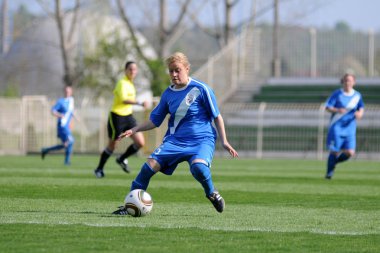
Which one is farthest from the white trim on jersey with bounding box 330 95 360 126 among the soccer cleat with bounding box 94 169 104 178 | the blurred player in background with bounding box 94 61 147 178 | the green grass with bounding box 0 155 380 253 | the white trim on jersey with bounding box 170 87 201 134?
the white trim on jersey with bounding box 170 87 201 134

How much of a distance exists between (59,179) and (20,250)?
9323 millimetres

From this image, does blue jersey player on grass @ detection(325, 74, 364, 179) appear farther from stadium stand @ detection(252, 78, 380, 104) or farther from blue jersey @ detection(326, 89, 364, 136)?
stadium stand @ detection(252, 78, 380, 104)

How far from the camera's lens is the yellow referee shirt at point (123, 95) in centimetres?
1794

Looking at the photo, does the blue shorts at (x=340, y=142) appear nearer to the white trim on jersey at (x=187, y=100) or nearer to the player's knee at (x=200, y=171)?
the white trim on jersey at (x=187, y=100)

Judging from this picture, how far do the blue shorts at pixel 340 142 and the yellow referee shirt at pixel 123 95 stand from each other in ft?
12.5

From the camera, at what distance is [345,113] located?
1866cm

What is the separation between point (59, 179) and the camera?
16688 millimetres

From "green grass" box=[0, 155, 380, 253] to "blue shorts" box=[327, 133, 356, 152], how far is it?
1894 millimetres

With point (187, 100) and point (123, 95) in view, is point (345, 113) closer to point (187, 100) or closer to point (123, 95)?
point (123, 95)

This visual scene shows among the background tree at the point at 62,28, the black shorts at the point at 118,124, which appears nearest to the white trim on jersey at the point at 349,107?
the black shorts at the point at 118,124

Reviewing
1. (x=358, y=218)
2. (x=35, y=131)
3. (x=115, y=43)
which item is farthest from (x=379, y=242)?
(x=115, y=43)

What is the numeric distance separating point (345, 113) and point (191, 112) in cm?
879

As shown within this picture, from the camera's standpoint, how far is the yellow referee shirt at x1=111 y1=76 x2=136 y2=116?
58.9 feet

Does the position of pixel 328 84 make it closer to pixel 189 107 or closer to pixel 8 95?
pixel 8 95
